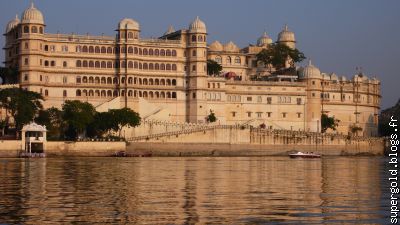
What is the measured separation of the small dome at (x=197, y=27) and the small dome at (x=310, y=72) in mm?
17069

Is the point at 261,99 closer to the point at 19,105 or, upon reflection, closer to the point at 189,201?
the point at 19,105

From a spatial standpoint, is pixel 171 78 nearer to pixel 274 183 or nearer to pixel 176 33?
pixel 176 33

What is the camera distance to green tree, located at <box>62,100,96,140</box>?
85.0 metres

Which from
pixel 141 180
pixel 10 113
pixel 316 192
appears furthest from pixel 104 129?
pixel 316 192

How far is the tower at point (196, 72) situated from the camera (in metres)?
102

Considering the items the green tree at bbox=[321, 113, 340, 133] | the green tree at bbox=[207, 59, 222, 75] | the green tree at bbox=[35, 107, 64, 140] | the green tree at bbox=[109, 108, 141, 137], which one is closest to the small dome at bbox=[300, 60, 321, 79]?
the green tree at bbox=[321, 113, 340, 133]

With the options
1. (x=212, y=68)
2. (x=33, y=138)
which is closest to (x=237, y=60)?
(x=212, y=68)

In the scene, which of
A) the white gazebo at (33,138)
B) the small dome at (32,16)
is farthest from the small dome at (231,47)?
the white gazebo at (33,138)

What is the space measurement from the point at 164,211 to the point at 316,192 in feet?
29.9

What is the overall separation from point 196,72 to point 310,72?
18.7 meters

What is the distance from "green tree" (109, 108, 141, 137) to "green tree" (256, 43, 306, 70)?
33.4 metres

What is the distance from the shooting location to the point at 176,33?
10575cm

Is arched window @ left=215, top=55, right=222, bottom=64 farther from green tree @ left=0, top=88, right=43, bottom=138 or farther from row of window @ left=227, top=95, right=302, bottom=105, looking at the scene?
green tree @ left=0, top=88, right=43, bottom=138

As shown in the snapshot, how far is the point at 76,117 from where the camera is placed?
84938mm
